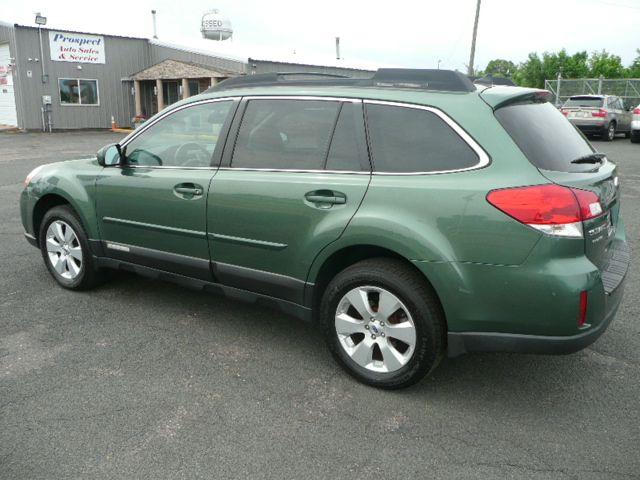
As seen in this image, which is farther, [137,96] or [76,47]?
[137,96]

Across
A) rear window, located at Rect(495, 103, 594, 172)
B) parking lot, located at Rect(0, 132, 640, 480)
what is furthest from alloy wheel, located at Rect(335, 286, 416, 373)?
rear window, located at Rect(495, 103, 594, 172)

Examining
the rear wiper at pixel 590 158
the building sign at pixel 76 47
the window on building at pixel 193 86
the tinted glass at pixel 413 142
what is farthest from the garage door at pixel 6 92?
the rear wiper at pixel 590 158

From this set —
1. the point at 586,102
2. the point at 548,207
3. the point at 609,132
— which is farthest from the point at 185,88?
the point at 548,207

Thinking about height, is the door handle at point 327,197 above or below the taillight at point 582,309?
above

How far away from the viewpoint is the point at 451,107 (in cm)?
312

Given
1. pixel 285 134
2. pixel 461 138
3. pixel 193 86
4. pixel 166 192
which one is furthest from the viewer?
pixel 193 86

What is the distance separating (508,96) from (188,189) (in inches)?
81.3

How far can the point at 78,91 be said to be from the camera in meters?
28.4

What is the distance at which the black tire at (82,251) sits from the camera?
4.71 m

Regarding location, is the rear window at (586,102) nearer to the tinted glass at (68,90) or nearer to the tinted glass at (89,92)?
the tinted glass at (89,92)

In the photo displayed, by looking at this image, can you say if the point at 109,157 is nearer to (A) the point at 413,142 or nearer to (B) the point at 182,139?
(B) the point at 182,139

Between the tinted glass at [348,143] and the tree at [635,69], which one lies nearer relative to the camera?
the tinted glass at [348,143]

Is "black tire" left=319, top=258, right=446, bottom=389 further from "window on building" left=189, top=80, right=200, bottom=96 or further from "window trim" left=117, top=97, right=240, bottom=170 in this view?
"window on building" left=189, top=80, right=200, bottom=96

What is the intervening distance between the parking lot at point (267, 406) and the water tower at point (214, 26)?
35692 millimetres
